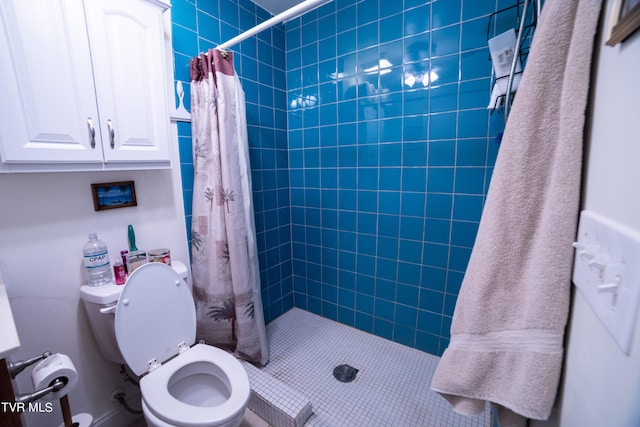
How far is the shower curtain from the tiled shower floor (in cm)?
36

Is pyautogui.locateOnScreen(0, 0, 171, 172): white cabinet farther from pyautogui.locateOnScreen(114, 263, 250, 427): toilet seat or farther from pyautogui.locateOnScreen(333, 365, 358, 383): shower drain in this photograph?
pyautogui.locateOnScreen(333, 365, 358, 383): shower drain

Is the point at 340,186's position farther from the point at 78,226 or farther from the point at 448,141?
the point at 78,226

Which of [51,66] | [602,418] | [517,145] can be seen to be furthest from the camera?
[51,66]

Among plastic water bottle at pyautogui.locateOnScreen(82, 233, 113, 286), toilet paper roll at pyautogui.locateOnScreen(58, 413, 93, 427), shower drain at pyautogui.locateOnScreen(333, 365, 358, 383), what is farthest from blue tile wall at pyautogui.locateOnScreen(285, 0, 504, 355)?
toilet paper roll at pyautogui.locateOnScreen(58, 413, 93, 427)

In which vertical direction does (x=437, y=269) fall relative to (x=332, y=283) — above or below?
above

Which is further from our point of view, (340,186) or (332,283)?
(332,283)

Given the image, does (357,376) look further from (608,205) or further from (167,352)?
(608,205)

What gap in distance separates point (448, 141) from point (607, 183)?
4.31 feet

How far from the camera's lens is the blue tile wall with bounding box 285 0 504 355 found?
1.48m

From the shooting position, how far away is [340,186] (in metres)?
1.99

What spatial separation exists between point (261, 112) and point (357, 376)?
192 centimetres

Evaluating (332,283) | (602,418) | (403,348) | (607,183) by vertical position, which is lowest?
(403,348)

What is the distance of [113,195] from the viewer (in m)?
1.27

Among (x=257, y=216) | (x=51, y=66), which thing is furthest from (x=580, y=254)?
(x=257, y=216)
